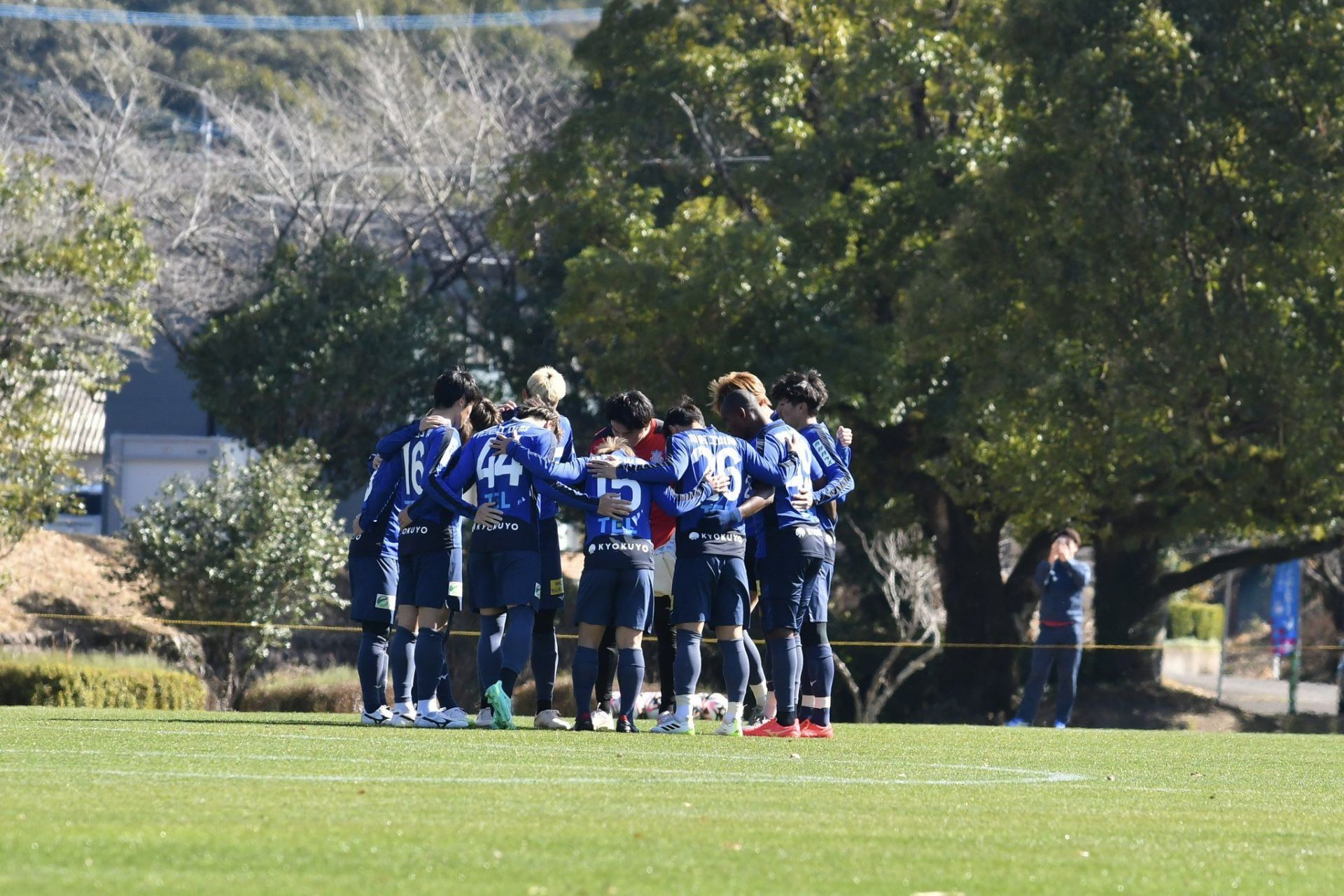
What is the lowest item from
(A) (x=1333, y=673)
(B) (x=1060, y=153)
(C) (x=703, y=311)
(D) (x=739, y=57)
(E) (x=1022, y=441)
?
(A) (x=1333, y=673)

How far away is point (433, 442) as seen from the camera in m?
11.7

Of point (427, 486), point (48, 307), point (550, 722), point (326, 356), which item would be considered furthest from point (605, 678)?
point (326, 356)

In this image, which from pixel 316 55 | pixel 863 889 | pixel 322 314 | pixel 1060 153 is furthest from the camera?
pixel 316 55

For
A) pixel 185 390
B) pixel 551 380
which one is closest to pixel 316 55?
pixel 185 390

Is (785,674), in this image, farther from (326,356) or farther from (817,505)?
(326,356)

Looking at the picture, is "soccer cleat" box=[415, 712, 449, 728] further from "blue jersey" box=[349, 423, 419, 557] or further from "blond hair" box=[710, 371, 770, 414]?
"blond hair" box=[710, 371, 770, 414]

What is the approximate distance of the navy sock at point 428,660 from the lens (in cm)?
1178

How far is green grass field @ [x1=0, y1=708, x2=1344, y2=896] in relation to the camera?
17.4 feet

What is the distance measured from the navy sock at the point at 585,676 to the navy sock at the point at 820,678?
1324 mm

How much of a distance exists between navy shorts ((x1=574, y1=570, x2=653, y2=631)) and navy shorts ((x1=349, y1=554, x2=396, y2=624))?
1.38 metres

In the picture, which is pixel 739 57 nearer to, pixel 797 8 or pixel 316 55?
pixel 797 8

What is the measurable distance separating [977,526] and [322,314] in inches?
508

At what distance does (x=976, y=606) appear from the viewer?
93.0ft

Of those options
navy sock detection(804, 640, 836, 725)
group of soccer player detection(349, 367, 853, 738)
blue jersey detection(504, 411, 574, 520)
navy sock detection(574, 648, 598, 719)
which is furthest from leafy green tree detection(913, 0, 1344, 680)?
navy sock detection(574, 648, 598, 719)
